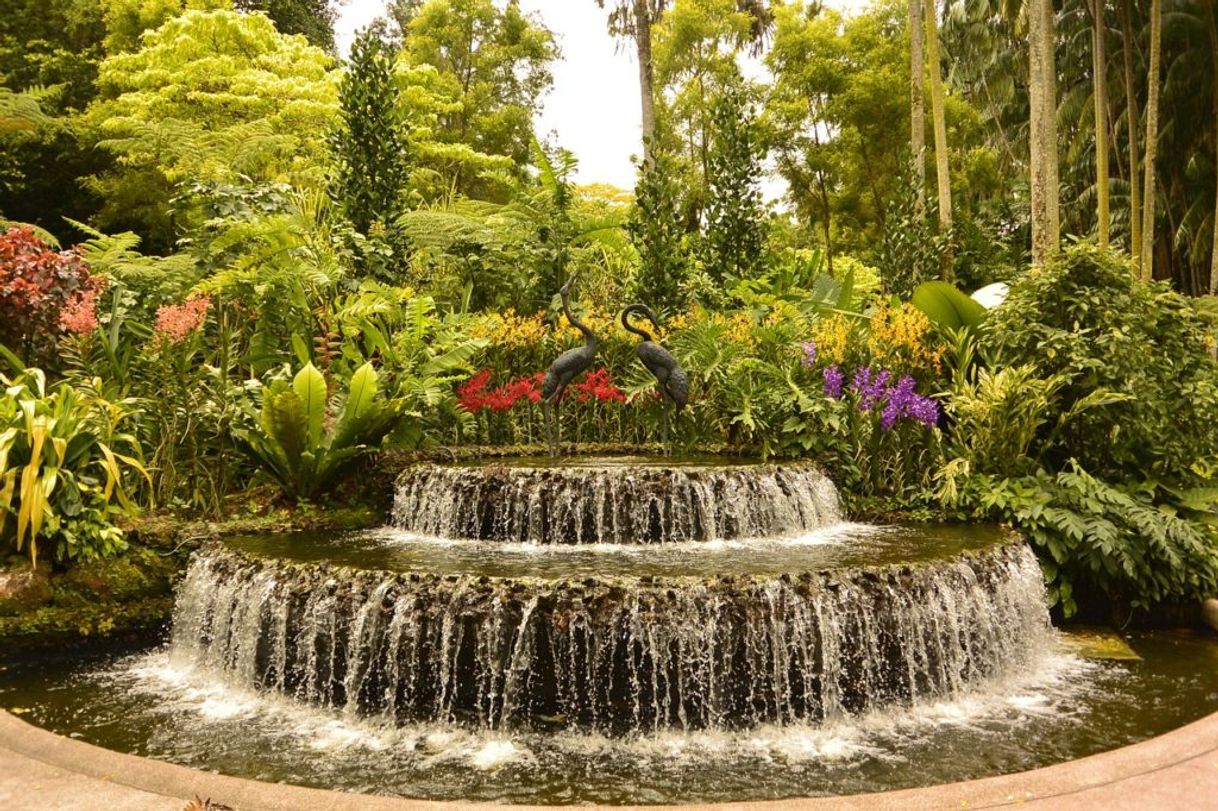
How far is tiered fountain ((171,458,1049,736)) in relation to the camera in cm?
419

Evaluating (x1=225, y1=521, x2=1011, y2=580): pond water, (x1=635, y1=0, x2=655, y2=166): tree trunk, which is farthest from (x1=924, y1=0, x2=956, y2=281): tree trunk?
(x1=225, y1=521, x2=1011, y2=580): pond water

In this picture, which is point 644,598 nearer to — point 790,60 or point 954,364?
point 954,364

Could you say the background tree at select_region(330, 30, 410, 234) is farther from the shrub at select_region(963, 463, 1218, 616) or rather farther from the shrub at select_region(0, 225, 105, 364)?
the shrub at select_region(963, 463, 1218, 616)

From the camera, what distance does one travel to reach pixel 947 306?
795 centimetres

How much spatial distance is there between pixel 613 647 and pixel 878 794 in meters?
1.60

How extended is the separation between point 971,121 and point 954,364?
1723 centimetres

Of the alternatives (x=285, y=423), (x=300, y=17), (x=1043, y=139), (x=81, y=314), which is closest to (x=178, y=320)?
(x=81, y=314)

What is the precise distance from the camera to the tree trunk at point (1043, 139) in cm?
1045

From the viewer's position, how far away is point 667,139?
25.1m

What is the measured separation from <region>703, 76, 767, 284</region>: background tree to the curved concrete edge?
Result: 8727 mm

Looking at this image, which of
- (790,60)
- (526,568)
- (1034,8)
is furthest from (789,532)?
(790,60)

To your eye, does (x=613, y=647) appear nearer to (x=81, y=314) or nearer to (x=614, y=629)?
(x=614, y=629)

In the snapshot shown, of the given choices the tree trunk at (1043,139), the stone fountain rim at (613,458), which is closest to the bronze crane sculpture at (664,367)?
the stone fountain rim at (613,458)

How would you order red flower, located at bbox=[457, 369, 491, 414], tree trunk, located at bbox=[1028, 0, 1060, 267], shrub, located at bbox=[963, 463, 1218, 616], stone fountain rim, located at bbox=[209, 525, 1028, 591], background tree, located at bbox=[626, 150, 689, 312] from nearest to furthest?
stone fountain rim, located at bbox=[209, 525, 1028, 591]
shrub, located at bbox=[963, 463, 1218, 616]
red flower, located at bbox=[457, 369, 491, 414]
tree trunk, located at bbox=[1028, 0, 1060, 267]
background tree, located at bbox=[626, 150, 689, 312]
